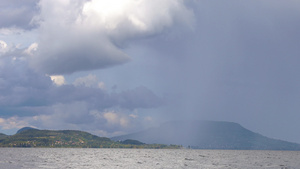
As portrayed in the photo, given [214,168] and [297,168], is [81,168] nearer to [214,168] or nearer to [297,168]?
[214,168]

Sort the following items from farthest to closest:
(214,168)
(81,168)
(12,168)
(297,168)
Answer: (297,168)
(214,168)
(81,168)
(12,168)

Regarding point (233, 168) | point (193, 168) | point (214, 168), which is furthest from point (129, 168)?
point (233, 168)

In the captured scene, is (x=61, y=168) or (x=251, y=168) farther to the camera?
(x=251, y=168)

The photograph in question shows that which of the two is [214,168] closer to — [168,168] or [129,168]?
[168,168]

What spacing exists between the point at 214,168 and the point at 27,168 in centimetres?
7426

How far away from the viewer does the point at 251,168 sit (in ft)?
463

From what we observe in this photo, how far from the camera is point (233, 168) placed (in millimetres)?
137250

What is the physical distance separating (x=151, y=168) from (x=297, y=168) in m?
68.9

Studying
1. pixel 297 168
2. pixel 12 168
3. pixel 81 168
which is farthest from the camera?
pixel 297 168

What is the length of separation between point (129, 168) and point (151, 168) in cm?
906

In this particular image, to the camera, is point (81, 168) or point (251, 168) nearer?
point (81, 168)

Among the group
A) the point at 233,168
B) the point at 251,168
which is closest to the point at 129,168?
the point at 233,168

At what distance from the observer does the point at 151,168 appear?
435 ft

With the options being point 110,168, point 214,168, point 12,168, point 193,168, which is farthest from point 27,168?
point 214,168
